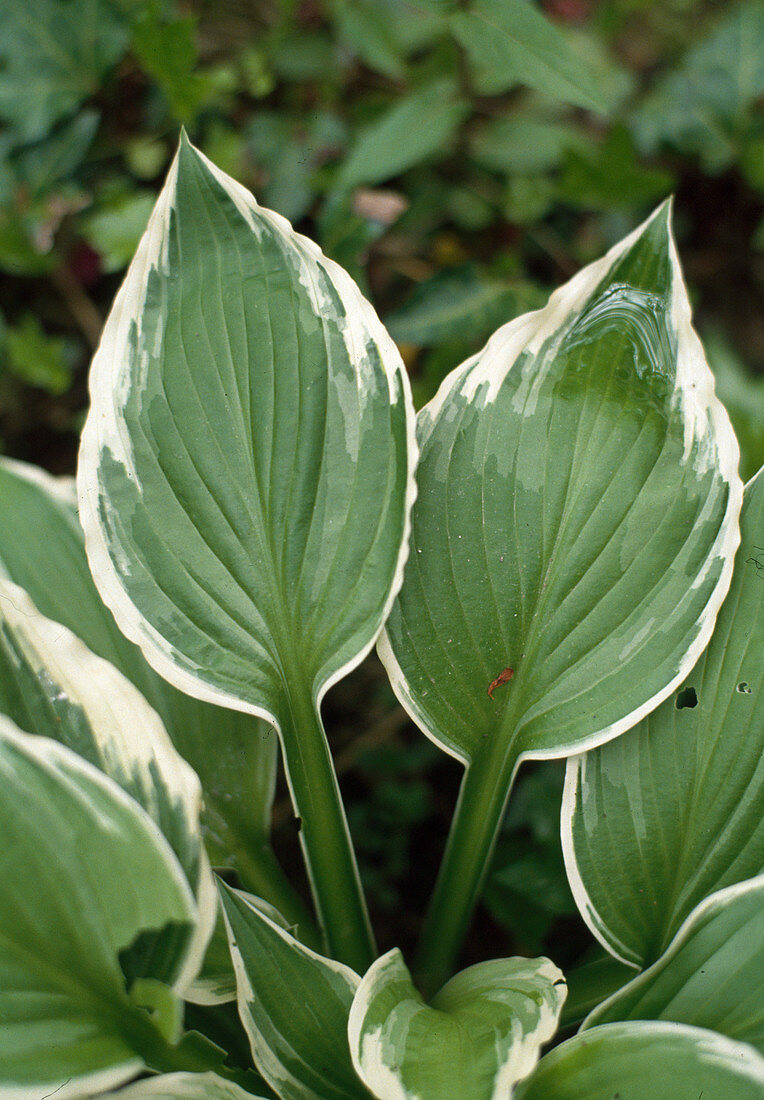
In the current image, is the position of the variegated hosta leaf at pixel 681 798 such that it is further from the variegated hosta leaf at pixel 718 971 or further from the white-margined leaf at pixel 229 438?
the white-margined leaf at pixel 229 438

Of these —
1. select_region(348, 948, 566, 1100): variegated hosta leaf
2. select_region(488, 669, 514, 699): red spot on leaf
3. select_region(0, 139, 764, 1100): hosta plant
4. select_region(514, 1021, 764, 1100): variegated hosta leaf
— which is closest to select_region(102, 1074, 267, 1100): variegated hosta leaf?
select_region(0, 139, 764, 1100): hosta plant

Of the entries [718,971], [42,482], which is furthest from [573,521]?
[42,482]

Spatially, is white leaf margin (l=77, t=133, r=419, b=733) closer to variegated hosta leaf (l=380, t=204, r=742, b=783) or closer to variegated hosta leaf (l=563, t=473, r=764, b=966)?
variegated hosta leaf (l=380, t=204, r=742, b=783)

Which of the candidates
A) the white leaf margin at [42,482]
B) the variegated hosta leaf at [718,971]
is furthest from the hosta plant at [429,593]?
the white leaf margin at [42,482]

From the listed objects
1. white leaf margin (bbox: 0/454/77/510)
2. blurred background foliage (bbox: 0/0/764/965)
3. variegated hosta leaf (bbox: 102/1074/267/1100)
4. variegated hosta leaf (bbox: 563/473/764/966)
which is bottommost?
variegated hosta leaf (bbox: 102/1074/267/1100)

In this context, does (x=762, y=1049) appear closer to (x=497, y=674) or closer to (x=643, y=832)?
(x=643, y=832)

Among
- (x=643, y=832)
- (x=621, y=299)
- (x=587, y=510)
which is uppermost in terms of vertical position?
(x=621, y=299)

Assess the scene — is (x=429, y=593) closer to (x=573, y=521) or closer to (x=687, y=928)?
(x=573, y=521)

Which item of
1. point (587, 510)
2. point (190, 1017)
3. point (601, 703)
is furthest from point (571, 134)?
point (190, 1017)

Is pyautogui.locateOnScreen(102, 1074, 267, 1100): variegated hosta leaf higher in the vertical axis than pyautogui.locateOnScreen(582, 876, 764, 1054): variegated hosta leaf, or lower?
lower
